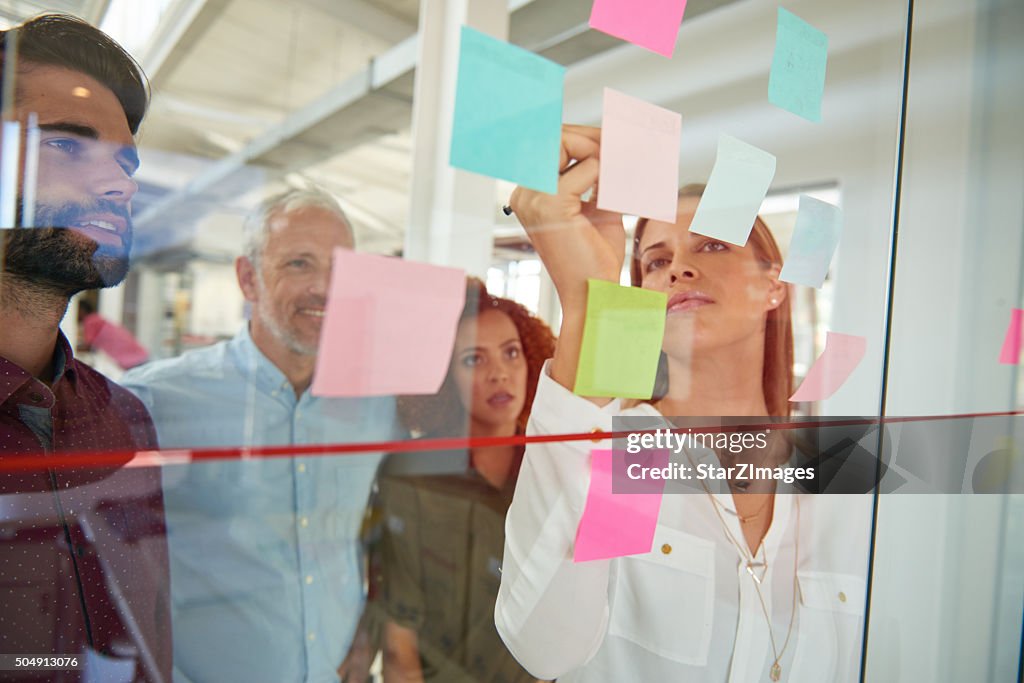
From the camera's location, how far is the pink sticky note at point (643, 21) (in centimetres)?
62

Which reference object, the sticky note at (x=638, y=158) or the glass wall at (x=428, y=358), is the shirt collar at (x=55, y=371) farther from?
the sticky note at (x=638, y=158)

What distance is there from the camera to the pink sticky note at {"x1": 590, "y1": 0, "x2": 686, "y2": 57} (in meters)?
0.62

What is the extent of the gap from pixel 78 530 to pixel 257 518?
0.16 meters

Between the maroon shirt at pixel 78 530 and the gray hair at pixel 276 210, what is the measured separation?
0.15 meters

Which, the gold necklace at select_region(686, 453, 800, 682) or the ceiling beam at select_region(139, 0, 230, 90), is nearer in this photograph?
the ceiling beam at select_region(139, 0, 230, 90)

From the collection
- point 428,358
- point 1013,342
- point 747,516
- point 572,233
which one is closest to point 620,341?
point 572,233

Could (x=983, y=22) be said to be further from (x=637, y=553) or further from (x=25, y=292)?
(x=25, y=292)

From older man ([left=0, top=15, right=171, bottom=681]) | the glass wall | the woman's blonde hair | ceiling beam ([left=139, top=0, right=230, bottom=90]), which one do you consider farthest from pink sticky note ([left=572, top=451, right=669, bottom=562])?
ceiling beam ([left=139, top=0, right=230, bottom=90])

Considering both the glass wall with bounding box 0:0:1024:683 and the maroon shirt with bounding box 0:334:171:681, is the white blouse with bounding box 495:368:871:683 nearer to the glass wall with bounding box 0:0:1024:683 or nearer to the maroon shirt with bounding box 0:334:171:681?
the glass wall with bounding box 0:0:1024:683

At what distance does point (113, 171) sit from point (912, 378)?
1.28 metres

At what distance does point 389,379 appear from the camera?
523mm

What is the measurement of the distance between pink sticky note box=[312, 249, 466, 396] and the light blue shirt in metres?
0.03

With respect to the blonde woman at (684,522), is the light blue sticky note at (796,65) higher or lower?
higher

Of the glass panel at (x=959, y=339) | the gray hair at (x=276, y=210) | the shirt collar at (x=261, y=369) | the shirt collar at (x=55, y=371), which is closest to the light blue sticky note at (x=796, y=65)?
the glass panel at (x=959, y=339)
